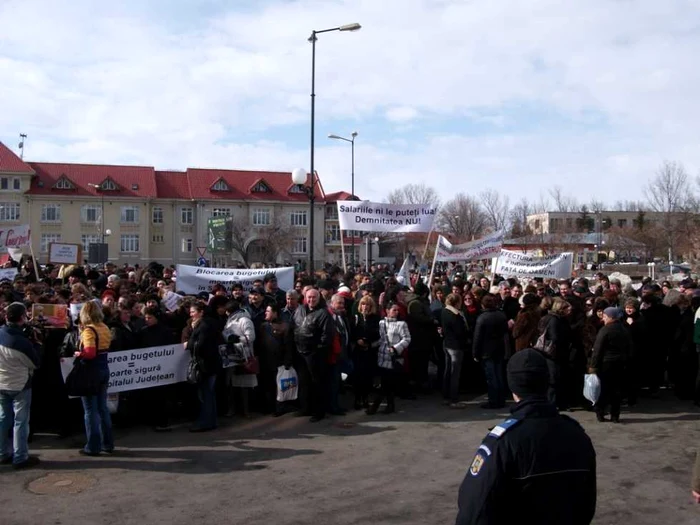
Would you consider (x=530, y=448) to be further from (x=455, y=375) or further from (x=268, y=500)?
(x=455, y=375)

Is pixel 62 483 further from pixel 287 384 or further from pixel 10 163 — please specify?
pixel 10 163

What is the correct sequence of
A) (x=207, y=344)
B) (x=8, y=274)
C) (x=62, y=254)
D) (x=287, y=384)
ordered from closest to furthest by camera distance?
(x=207, y=344), (x=287, y=384), (x=8, y=274), (x=62, y=254)

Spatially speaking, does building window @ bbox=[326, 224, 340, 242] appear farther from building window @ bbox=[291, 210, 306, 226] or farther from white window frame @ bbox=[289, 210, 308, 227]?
building window @ bbox=[291, 210, 306, 226]

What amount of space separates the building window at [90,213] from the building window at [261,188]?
16.5m

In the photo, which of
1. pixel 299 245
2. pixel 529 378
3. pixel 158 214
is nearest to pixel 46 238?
pixel 158 214

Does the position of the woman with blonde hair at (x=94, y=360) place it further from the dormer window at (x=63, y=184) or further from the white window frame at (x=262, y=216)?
the dormer window at (x=63, y=184)

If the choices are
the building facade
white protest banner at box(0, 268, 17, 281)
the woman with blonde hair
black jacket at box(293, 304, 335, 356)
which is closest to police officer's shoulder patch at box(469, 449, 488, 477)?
the woman with blonde hair

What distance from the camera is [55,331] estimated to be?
9.02m

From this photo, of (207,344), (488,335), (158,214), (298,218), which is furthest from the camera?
(298,218)

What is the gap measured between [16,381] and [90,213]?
71.2 meters

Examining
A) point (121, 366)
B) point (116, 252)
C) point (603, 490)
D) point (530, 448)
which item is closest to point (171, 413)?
point (121, 366)

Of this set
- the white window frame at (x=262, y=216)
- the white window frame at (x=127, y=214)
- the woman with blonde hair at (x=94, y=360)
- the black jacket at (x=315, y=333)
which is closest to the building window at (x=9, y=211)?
the white window frame at (x=127, y=214)

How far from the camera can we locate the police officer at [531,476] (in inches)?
119

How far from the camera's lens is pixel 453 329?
440 inches
